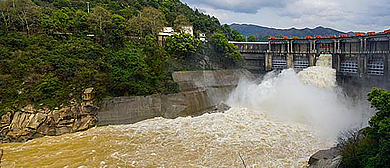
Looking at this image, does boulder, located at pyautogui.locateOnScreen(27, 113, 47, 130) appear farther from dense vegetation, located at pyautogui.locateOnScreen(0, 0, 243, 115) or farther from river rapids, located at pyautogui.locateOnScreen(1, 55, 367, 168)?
river rapids, located at pyautogui.locateOnScreen(1, 55, 367, 168)

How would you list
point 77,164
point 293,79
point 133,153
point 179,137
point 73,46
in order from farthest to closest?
point 293,79 → point 73,46 → point 179,137 → point 133,153 → point 77,164

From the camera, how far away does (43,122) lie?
1783cm

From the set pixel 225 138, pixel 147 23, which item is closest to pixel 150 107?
pixel 225 138

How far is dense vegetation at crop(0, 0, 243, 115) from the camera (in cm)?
1936

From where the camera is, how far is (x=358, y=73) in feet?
77.8

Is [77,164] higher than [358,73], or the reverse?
[358,73]

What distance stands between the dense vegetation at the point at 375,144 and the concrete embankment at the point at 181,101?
13911 millimetres

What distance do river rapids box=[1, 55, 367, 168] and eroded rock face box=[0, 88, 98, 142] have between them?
612mm

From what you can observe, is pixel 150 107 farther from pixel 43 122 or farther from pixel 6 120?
pixel 6 120

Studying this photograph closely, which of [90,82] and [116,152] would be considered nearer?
[116,152]

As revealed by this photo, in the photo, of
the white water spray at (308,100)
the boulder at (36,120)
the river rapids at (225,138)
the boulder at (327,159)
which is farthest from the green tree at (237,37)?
the boulder at (327,159)

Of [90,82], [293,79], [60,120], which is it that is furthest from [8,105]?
[293,79]

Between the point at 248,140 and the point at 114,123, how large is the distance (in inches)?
404

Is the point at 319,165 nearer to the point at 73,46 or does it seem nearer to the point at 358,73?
the point at 358,73
